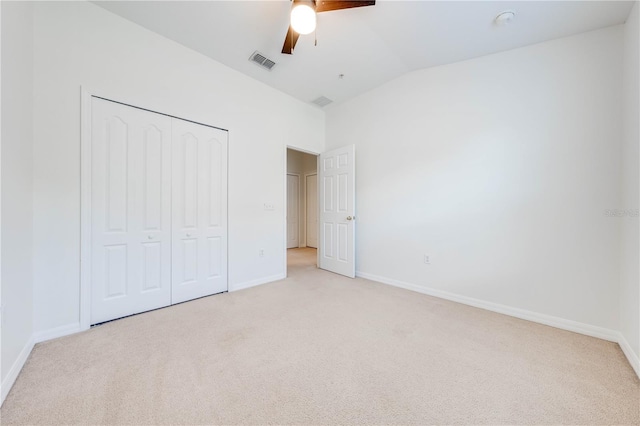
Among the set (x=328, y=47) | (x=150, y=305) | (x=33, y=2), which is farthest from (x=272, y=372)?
(x=33, y=2)

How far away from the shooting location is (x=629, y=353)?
5.69 ft

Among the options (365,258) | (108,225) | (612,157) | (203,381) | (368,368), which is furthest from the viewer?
(365,258)

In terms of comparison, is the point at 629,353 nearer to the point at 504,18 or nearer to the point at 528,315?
the point at 528,315

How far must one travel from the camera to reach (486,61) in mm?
2625

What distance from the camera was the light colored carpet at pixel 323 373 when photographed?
4.10 ft

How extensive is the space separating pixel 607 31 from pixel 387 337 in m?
3.29

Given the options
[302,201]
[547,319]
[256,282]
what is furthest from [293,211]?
[547,319]

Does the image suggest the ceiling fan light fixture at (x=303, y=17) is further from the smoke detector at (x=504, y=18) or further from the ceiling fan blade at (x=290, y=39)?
the smoke detector at (x=504, y=18)

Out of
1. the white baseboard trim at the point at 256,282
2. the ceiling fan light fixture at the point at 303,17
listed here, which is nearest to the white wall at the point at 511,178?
the white baseboard trim at the point at 256,282

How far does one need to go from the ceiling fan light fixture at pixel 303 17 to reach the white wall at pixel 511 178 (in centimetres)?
189

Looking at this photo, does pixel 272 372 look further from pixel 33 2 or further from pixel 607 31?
pixel 607 31

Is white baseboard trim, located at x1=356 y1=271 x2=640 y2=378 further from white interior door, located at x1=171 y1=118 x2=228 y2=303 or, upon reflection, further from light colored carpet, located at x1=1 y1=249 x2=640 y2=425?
white interior door, located at x1=171 y1=118 x2=228 y2=303

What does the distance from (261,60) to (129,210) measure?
226 cm

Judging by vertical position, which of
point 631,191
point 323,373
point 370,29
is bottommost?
point 323,373
